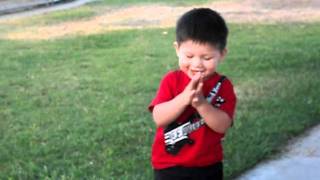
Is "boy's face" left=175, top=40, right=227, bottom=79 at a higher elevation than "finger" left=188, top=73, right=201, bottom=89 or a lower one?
higher

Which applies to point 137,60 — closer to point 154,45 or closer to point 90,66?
point 90,66

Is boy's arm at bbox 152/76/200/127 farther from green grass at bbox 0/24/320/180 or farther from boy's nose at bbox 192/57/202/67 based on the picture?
green grass at bbox 0/24/320/180

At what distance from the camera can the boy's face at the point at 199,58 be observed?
2680mm

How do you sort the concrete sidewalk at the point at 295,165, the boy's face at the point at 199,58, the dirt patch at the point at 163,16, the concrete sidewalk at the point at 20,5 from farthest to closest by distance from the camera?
the concrete sidewalk at the point at 20,5 → the dirt patch at the point at 163,16 → the concrete sidewalk at the point at 295,165 → the boy's face at the point at 199,58

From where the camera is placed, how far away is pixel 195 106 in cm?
263

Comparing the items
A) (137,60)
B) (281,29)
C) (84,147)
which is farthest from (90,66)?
(281,29)

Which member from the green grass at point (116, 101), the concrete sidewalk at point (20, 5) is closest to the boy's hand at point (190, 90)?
the green grass at point (116, 101)

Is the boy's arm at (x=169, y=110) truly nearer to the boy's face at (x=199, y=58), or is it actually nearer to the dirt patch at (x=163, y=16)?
the boy's face at (x=199, y=58)

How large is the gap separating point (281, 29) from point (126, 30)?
293cm

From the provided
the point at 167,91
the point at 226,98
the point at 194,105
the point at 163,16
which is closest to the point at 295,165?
the point at 226,98

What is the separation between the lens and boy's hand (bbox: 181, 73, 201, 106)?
2.58 m

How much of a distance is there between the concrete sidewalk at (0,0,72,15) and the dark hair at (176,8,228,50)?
16389 millimetres

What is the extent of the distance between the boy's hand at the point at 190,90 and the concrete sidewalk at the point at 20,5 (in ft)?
54.2

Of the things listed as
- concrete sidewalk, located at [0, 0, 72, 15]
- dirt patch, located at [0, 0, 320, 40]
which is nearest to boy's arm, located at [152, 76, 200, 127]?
dirt patch, located at [0, 0, 320, 40]
